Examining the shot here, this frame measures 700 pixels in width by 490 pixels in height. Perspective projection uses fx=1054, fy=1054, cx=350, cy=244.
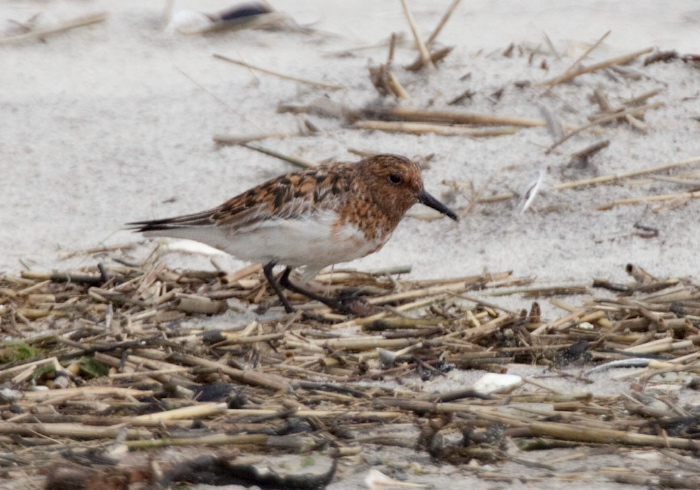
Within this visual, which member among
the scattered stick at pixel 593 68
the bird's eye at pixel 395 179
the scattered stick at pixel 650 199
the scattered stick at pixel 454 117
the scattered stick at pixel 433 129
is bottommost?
the scattered stick at pixel 650 199

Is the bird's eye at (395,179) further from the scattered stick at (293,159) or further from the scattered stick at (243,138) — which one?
the scattered stick at (243,138)

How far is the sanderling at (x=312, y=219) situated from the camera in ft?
14.3

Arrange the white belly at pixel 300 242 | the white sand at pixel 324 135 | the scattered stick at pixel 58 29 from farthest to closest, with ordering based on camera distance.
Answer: the scattered stick at pixel 58 29, the white sand at pixel 324 135, the white belly at pixel 300 242

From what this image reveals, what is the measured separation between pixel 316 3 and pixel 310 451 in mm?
6042

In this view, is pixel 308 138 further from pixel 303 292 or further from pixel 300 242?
pixel 300 242

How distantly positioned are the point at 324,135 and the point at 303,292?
1.64 meters

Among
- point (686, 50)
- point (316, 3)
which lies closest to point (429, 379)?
point (686, 50)

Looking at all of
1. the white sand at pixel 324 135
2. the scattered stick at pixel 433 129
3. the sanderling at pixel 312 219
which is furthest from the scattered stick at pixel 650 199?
the sanderling at pixel 312 219

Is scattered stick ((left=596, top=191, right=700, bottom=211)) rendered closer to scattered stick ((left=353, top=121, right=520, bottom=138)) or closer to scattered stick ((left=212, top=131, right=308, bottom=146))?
scattered stick ((left=353, top=121, right=520, bottom=138))

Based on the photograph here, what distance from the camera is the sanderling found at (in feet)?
14.3

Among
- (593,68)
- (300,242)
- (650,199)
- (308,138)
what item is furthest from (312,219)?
(593,68)

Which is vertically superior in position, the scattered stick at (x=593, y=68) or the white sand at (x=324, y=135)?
the scattered stick at (x=593, y=68)

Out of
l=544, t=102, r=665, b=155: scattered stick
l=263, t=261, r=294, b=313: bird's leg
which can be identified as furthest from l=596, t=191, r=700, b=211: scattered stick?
l=263, t=261, r=294, b=313: bird's leg

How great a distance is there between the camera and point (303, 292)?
462 centimetres
